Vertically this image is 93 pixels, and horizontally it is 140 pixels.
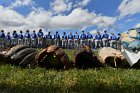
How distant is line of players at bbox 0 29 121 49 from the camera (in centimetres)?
4774

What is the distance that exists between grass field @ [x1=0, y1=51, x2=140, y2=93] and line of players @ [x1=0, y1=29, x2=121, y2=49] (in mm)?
33201

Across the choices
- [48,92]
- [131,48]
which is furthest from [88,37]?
[48,92]

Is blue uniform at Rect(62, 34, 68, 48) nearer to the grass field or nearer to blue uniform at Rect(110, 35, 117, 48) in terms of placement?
blue uniform at Rect(110, 35, 117, 48)

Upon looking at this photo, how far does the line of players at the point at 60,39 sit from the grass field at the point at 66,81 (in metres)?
33.2

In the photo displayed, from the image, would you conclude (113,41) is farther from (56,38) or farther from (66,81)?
(66,81)

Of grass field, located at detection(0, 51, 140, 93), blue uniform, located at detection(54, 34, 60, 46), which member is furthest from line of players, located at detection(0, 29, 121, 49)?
grass field, located at detection(0, 51, 140, 93)

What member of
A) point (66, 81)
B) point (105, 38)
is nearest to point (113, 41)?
point (105, 38)

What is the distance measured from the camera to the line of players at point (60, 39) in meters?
47.7

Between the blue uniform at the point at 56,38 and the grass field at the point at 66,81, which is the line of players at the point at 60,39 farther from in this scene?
the grass field at the point at 66,81

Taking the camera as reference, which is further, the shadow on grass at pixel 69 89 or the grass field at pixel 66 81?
the grass field at pixel 66 81

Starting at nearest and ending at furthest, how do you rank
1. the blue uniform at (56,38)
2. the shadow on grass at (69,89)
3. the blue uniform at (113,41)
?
the shadow on grass at (69,89) → the blue uniform at (113,41) → the blue uniform at (56,38)

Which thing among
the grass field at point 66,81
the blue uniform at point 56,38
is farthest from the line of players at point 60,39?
the grass field at point 66,81

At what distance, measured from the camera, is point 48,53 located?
15391 millimetres

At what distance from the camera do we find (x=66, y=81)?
12.1m
